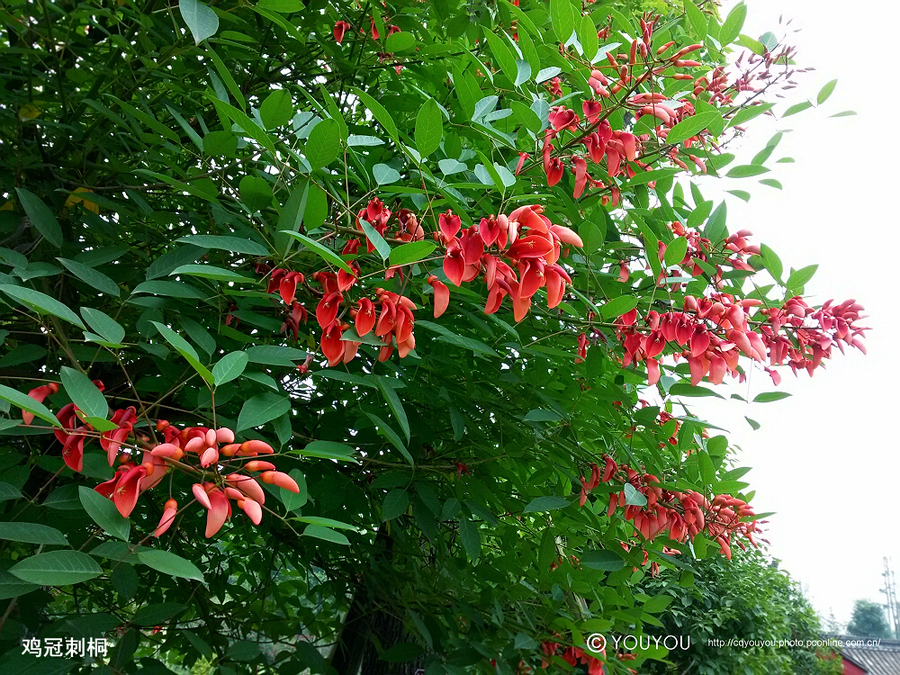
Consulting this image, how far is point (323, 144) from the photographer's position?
0.93 m

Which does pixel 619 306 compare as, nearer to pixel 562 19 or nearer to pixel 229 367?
pixel 562 19

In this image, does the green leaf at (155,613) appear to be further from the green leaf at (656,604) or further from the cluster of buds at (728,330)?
the green leaf at (656,604)

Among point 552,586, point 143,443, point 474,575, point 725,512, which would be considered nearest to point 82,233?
point 143,443

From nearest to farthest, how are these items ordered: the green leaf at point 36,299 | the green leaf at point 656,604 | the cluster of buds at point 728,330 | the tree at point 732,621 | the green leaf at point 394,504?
the green leaf at point 36,299, the cluster of buds at point 728,330, the green leaf at point 394,504, the green leaf at point 656,604, the tree at point 732,621

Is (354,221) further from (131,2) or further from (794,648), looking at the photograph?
(794,648)

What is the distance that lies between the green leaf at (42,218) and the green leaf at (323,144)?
563 millimetres

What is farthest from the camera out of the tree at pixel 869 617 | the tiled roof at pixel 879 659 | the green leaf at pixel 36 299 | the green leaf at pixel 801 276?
the tree at pixel 869 617

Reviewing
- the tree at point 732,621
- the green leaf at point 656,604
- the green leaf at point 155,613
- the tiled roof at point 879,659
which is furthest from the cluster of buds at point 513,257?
the tiled roof at point 879,659

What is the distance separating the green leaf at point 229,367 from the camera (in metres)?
0.84

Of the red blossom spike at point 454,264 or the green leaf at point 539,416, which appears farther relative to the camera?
the green leaf at point 539,416

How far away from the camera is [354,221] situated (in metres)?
1.13

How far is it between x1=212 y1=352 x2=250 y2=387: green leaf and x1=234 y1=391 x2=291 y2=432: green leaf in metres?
0.07

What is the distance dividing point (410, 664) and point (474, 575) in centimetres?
119

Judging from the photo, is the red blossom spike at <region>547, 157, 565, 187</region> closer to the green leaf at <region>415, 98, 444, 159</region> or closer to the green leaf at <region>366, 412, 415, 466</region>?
the green leaf at <region>415, 98, 444, 159</region>
